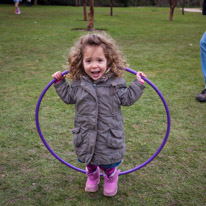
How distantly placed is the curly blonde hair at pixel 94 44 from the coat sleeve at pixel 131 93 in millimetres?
134

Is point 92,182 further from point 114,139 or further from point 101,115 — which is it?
point 101,115

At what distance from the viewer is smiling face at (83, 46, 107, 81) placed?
7.19 feet

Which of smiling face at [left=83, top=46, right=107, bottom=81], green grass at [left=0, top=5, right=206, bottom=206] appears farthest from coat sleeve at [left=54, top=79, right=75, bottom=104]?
green grass at [left=0, top=5, right=206, bottom=206]

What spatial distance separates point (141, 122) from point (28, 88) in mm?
2174

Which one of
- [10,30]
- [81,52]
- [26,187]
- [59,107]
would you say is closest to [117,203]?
[26,187]

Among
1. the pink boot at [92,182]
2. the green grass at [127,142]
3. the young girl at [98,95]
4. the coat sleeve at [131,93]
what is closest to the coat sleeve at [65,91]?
the young girl at [98,95]

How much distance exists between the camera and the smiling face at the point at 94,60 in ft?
7.19

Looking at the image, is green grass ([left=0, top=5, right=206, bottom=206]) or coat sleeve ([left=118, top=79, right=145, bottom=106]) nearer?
coat sleeve ([left=118, top=79, right=145, bottom=106])

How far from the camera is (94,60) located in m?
2.21

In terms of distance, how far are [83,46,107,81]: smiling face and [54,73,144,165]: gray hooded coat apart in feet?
0.25

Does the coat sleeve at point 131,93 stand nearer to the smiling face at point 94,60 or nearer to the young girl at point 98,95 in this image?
the young girl at point 98,95

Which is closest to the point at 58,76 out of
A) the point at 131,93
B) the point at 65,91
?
the point at 65,91

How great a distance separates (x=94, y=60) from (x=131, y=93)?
0.38 metres

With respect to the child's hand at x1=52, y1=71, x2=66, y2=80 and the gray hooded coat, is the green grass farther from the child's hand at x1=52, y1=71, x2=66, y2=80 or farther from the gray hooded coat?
the child's hand at x1=52, y1=71, x2=66, y2=80
